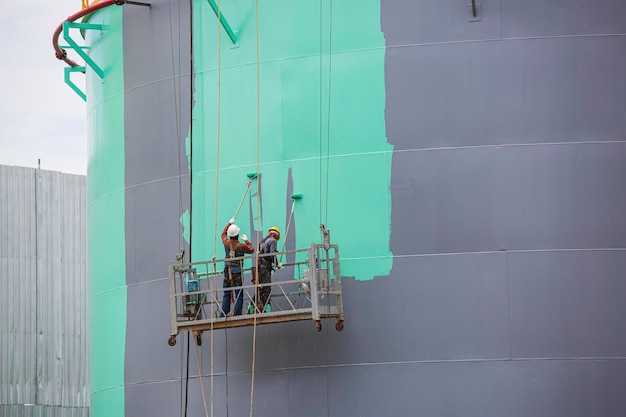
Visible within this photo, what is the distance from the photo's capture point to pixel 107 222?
2011 cm

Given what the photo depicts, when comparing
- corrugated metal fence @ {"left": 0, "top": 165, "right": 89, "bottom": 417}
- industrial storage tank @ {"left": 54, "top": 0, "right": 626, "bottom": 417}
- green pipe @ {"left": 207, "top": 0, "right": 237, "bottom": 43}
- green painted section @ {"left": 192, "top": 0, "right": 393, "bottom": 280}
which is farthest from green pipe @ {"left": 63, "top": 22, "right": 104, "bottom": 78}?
corrugated metal fence @ {"left": 0, "top": 165, "right": 89, "bottom": 417}

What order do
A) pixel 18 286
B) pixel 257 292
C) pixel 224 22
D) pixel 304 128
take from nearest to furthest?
pixel 257 292
pixel 304 128
pixel 224 22
pixel 18 286

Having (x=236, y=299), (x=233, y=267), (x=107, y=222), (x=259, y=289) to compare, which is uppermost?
(x=107, y=222)

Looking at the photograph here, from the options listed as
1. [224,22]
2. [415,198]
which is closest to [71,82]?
[224,22]

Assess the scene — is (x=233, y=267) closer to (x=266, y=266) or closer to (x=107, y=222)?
(x=266, y=266)

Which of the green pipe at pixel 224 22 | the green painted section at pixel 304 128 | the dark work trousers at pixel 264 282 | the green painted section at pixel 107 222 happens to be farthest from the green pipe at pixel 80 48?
the dark work trousers at pixel 264 282

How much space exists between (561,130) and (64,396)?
630 inches

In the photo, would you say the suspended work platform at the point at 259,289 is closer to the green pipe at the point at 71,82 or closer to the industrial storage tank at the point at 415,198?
the industrial storage tank at the point at 415,198

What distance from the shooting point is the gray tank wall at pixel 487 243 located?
16.9 meters

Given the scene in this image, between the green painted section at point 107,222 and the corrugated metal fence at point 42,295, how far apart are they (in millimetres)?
8150

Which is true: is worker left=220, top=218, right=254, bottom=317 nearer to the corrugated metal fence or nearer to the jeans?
the jeans

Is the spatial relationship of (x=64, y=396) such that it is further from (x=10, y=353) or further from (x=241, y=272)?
(x=241, y=272)

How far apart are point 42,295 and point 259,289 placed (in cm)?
1292

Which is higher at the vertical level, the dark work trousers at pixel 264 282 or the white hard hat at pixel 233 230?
the white hard hat at pixel 233 230
